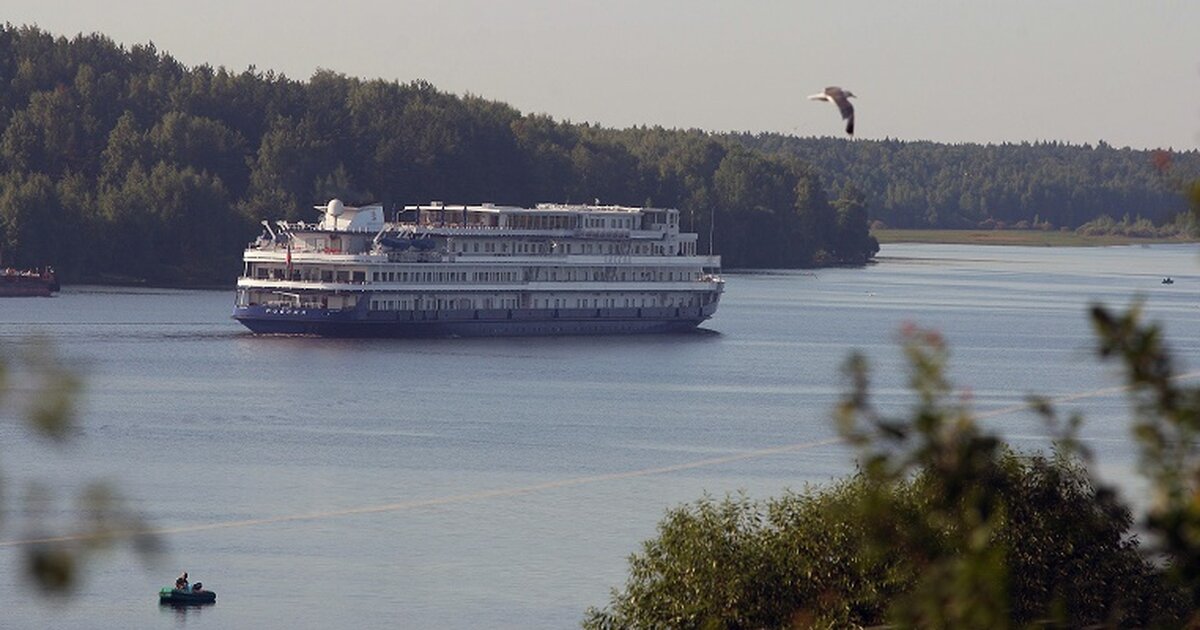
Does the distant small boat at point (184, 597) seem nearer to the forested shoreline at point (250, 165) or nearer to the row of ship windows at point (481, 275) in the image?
the row of ship windows at point (481, 275)

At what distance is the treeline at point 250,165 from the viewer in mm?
113125

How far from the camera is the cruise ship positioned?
79.5 metres

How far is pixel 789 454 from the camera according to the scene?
50219 millimetres

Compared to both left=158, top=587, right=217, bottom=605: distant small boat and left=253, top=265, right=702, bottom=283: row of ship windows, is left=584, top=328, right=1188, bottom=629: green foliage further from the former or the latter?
left=253, top=265, right=702, bottom=283: row of ship windows

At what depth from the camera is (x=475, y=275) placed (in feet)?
273

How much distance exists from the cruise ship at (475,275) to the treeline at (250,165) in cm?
3019

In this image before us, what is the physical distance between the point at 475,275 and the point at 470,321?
1764 mm

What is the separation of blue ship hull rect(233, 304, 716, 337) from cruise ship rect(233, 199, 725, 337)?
4 cm

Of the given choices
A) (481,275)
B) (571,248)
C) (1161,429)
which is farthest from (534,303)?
(1161,429)

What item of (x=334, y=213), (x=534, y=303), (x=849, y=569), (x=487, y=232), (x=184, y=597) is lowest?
(x=184, y=597)

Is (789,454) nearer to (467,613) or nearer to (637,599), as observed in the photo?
(467,613)

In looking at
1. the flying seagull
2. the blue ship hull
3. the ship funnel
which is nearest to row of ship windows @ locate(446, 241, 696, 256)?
the blue ship hull

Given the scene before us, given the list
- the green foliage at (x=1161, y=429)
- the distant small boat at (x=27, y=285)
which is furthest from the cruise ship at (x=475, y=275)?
the green foliage at (x=1161, y=429)

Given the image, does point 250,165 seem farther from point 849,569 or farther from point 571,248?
point 849,569
